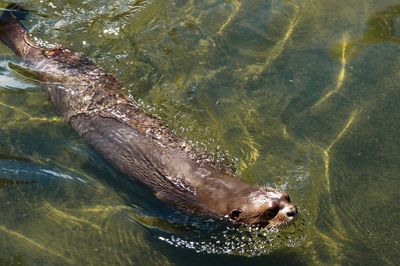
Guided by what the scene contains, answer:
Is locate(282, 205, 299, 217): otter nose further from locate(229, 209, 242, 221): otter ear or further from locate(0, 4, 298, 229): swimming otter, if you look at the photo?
locate(229, 209, 242, 221): otter ear

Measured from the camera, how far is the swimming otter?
11.7ft

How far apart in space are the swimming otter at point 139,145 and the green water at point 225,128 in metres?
0.13

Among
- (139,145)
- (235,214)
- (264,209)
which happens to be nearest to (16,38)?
(139,145)

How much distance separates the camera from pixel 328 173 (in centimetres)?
417

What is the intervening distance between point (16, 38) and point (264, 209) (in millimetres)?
2797

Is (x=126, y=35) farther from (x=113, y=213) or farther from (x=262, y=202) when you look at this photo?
(x=262, y=202)

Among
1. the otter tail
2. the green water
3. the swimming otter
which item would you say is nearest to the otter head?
the swimming otter

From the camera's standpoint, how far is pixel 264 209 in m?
3.49

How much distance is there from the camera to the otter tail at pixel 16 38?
502cm

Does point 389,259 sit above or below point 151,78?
below

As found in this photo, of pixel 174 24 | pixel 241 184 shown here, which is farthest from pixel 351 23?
pixel 241 184

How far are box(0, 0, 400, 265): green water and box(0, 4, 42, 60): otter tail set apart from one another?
8.0 inches

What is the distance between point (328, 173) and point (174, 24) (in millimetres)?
2179

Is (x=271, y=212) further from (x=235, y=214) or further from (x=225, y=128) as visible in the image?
(x=225, y=128)
